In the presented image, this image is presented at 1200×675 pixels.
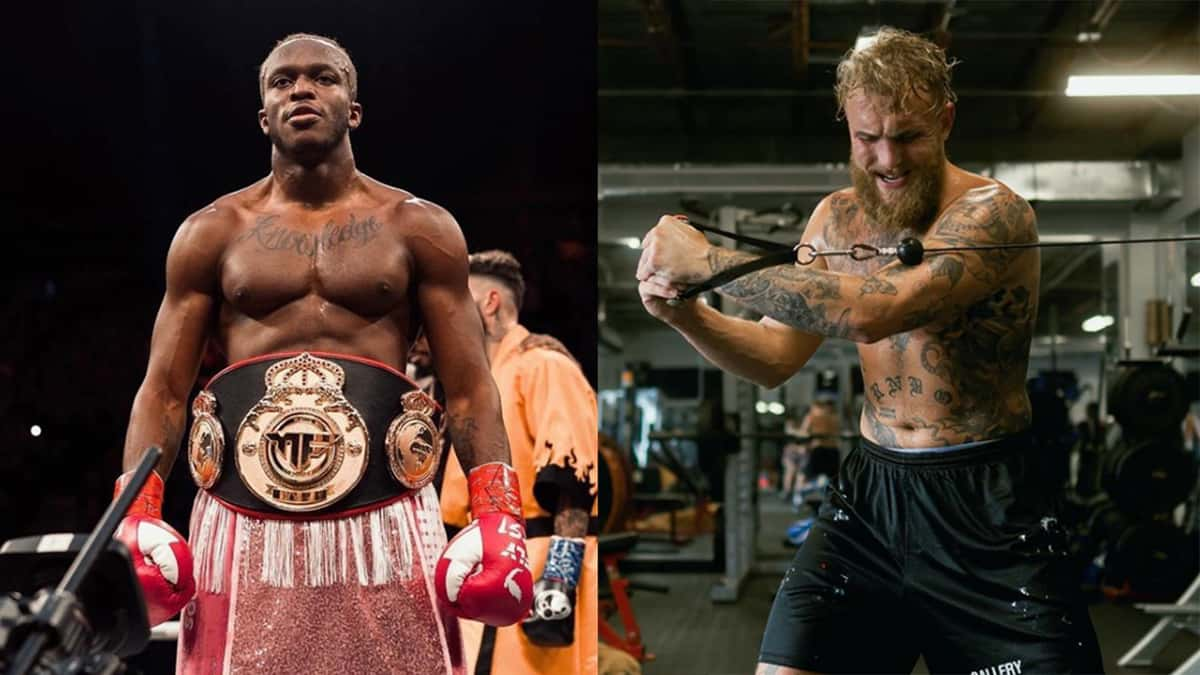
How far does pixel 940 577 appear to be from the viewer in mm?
2486

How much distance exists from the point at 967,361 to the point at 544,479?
41.2 inches

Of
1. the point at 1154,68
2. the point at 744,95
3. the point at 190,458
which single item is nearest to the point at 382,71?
the point at 190,458

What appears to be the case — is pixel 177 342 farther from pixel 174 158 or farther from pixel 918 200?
pixel 918 200

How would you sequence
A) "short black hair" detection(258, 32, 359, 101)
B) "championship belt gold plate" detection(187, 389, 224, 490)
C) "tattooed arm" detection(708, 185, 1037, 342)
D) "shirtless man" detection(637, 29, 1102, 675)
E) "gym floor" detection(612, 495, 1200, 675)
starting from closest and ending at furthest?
1. "tattooed arm" detection(708, 185, 1037, 342)
2. "shirtless man" detection(637, 29, 1102, 675)
3. "championship belt gold plate" detection(187, 389, 224, 490)
4. "short black hair" detection(258, 32, 359, 101)
5. "gym floor" detection(612, 495, 1200, 675)

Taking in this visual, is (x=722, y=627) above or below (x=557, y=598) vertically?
below

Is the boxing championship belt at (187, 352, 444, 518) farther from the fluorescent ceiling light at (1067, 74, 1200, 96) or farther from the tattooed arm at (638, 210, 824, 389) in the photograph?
the fluorescent ceiling light at (1067, 74, 1200, 96)

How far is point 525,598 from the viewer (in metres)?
2.46

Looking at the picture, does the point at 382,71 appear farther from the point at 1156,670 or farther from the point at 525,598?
the point at 1156,670

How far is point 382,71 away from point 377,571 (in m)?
1.11

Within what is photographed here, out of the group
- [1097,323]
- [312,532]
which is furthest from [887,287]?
[1097,323]

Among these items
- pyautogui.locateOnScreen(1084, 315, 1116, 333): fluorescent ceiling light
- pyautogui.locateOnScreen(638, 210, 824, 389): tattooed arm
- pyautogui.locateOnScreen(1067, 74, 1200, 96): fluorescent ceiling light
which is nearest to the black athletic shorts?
pyautogui.locateOnScreen(638, 210, 824, 389): tattooed arm

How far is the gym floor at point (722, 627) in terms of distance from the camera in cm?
462

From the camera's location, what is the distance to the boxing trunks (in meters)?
2.49

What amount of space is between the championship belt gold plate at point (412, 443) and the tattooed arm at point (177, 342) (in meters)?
0.45
